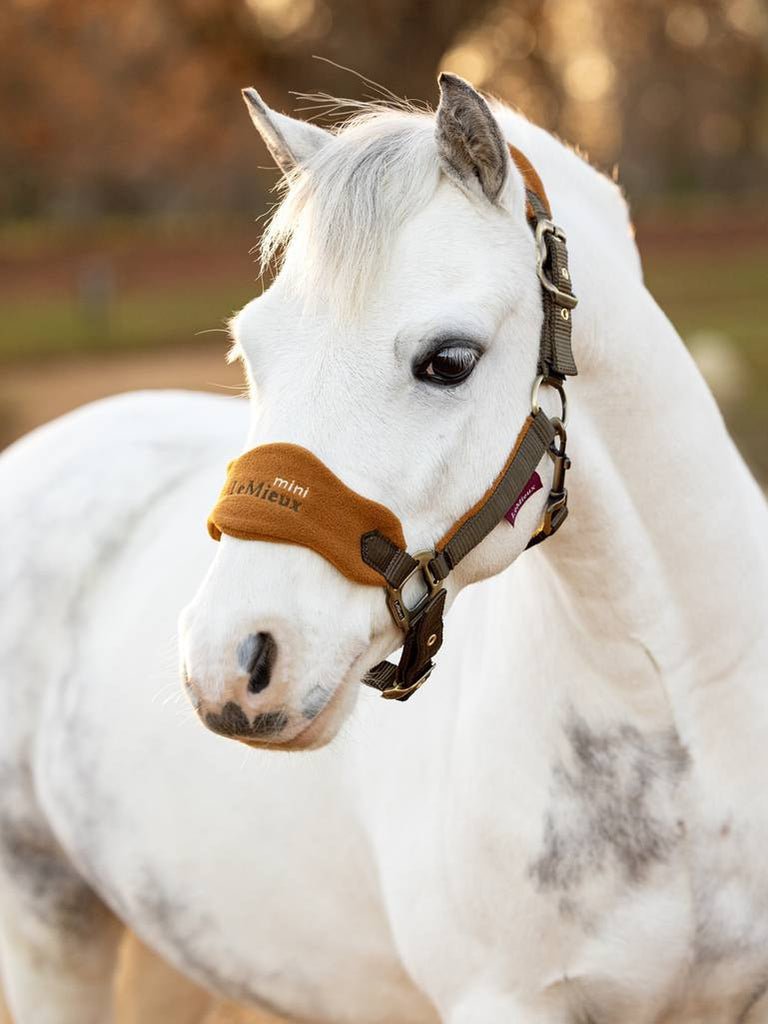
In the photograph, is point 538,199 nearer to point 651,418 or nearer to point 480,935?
point 651,418

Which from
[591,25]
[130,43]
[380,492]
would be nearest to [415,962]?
[380,492]

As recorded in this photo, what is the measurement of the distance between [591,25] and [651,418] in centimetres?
2384

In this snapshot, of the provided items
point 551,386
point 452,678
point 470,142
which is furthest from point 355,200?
point 452,678

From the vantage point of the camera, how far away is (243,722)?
1.62 meters

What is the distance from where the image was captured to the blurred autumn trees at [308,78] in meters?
14.2

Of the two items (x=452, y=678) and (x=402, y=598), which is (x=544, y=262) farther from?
(x=452, y=678)

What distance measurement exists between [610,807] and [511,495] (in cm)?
60

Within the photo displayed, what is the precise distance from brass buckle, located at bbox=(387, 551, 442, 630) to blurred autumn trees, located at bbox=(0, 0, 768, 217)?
1275 cm

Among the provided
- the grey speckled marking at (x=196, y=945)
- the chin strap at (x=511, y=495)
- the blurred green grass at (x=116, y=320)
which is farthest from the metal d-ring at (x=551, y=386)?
the blurred green grass at (x=116, y=320)

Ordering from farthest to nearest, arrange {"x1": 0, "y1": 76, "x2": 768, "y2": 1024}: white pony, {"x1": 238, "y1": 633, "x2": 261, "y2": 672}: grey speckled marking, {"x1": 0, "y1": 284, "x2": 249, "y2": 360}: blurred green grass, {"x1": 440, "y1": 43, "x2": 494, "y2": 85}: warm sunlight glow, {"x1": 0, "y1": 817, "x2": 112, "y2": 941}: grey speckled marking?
{"x1": 0, "y1": 284, "x2": 249, "y2": 360}: blurred green grass, {"x1": 440, "y1": 43, "x2": 494, "y2": 85}: warm sunlight glow, {"x1": 0, "y1": 817, "x2": 112, "y2": 941}: grey speckled marking, {"x1": 0, "y1": 76, "x2": 768, "y2": 1024}: white pony, {"x1": 238, "y1": 633, "x2": 261, "y2": 672}: grey speckled marking

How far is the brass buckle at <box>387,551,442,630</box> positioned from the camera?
1.71 metres

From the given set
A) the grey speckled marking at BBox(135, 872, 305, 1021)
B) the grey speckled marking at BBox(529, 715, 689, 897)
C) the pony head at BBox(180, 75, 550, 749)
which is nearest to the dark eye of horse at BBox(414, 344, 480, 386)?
the pony head at BBox(180, 75, 550, 749)

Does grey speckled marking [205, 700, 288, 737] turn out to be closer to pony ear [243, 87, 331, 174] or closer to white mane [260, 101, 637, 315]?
white mane [260, 101, 637, 315]

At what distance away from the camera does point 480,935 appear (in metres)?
2.12
